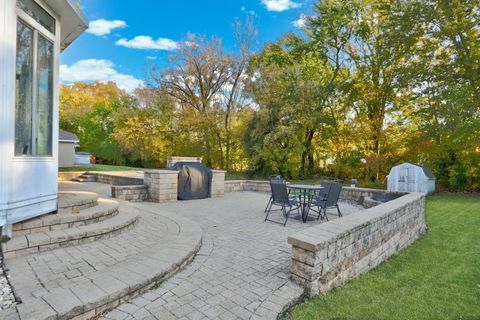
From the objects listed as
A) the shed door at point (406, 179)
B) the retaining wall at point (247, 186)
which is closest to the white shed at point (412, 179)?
the shed door at point (406, 179)

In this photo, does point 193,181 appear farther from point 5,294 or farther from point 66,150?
point 66,150

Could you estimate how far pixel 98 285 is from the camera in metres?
2.25

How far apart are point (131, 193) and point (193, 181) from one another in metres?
1.74

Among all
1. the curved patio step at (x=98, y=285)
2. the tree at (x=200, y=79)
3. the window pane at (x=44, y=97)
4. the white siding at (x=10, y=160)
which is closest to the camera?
the curved patio step at (x=98, y=285)

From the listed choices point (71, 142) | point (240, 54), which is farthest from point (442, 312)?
point (71, 142)

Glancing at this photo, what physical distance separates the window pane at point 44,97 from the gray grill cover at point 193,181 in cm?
440

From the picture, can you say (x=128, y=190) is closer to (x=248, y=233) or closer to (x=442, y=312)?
(x=248, y=233)

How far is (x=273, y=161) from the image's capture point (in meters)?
14.9

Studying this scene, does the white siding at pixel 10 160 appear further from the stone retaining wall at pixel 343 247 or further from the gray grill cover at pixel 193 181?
the gray grill cover at pixel 193 181

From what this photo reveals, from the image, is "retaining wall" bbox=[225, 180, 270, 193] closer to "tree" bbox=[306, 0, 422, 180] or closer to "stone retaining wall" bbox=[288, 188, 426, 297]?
"stone retaining wall" bbox=[288, 188, 426, 297]

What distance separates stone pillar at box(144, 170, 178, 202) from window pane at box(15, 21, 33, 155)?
4209mm

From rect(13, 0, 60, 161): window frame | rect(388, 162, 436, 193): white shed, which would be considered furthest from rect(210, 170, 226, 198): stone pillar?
rect(388, 162, 436, 193): white shed

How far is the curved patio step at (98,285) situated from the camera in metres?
1.91

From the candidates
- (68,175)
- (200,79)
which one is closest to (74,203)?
(68,175)
